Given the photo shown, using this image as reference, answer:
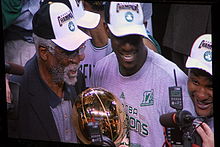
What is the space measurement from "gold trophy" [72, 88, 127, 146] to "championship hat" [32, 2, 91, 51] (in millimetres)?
433

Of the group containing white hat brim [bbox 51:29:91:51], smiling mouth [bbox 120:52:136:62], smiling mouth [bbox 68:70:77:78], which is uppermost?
white hat brim [bbox 51:29:91:51]

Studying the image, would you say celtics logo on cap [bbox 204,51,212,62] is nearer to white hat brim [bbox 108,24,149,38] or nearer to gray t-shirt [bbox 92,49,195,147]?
gray t-shirt [bbox 92,49,195,147]

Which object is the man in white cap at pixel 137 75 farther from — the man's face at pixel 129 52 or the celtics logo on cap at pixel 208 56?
the celtics logo on cap at pixel 208 56

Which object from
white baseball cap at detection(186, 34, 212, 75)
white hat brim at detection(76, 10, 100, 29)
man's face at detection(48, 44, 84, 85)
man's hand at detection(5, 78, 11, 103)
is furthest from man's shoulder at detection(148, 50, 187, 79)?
man's hand at detection(5, 78, 11, 103)

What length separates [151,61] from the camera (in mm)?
5195

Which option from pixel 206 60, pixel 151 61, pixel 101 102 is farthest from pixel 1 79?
pixel 206 60

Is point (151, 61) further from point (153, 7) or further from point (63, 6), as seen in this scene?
point (63, 6)

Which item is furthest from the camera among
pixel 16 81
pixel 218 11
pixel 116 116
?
pixel 16 81

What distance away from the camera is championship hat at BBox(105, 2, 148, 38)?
5.16 m

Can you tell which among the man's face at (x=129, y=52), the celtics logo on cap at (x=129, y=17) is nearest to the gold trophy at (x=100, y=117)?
the man's face at (x=129, y=52)

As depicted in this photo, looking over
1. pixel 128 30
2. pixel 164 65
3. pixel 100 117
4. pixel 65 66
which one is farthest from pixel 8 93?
pixel 164 65

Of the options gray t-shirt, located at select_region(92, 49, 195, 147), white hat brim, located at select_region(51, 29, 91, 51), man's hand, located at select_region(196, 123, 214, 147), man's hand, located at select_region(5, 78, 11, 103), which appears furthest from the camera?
man's hand, located at select_region(5, 78, 11, 103)

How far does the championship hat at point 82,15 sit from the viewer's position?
17.5ft

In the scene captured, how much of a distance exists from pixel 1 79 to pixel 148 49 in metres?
1.47
